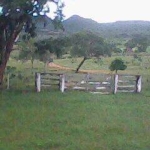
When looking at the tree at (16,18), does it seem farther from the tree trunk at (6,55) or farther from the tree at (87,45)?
the tree at (87,45)

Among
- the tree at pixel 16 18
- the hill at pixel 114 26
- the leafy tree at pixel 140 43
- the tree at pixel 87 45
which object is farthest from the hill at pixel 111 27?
the tree at pixel 16 18

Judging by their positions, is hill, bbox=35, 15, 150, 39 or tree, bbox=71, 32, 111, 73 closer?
tree, bbox=71, 32, 111, 73

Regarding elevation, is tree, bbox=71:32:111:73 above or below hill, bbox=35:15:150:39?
below

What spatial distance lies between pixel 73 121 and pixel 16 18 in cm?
954

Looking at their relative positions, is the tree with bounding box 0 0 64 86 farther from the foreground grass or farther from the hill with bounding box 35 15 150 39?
the hill with bounding box 35 15 150 39

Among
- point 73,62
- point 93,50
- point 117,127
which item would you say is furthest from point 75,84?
point 73,62

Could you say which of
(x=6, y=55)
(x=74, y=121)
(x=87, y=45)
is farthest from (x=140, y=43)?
(x=74, y=121)

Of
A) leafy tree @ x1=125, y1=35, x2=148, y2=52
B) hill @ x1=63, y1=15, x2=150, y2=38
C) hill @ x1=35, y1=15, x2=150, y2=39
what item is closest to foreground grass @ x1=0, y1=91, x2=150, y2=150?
leafy tree @ x1=125, y1=35, x2=148, y2=52

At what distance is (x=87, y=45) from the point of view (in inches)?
2028

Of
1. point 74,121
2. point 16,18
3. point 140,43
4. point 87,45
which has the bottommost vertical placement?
point 74,121

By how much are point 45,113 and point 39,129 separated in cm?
294

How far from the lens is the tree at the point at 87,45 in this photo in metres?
51.2

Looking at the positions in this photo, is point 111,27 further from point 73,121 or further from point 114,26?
point 73,121

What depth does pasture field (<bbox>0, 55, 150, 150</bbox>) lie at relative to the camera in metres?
10.6
